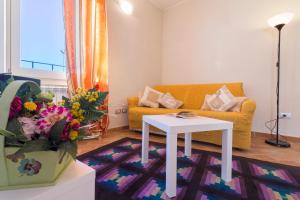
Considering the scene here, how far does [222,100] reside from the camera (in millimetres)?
2332

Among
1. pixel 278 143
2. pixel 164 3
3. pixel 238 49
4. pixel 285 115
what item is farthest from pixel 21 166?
pixel 164 3

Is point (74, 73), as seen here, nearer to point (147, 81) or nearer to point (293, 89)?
point (147, 81)

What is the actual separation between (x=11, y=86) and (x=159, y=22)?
374 cm

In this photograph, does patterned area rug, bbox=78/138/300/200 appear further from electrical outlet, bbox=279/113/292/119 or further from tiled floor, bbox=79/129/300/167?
electrical outlet, bbox=279/113/292/119

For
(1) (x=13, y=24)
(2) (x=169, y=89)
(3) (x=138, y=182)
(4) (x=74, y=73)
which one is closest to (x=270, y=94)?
(2) (x=169, y=89)

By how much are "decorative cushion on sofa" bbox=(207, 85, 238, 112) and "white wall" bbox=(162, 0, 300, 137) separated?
0.56 meters

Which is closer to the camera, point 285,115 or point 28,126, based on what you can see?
point 28,126

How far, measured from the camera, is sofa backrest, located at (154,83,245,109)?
99.6 inches

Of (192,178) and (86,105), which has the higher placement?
(86,105)

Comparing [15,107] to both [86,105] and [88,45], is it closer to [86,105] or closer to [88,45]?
[86,105]

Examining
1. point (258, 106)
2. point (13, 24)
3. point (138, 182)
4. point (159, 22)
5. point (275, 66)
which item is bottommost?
point (138, 182)

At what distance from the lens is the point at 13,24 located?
163 cm

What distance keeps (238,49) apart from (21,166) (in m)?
3.15

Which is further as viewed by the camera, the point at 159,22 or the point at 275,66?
the point at 159,22
